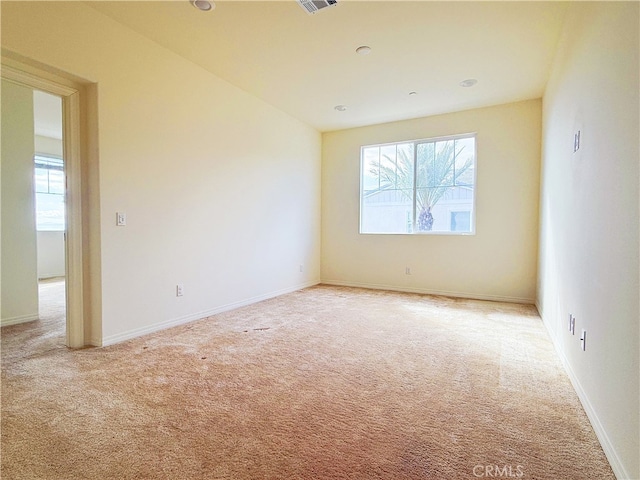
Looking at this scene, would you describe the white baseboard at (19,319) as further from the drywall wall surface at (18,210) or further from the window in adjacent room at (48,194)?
the window in adjacent room at (48,194)

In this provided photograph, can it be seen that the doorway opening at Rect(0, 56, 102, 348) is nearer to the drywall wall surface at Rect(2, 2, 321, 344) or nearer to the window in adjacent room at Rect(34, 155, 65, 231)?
the drywall wall surface at Rect(2, 2, 321, 344)

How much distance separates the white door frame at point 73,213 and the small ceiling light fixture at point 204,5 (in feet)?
3.84

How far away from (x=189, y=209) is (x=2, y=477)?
8.39 feet

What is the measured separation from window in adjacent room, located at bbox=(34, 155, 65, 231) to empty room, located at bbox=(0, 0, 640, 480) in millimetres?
1415

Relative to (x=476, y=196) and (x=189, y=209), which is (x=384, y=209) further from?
(x=189, y=209)

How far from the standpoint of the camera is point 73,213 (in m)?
2.71

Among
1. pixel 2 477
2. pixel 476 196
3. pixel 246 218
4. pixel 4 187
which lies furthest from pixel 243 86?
pixel 2 477

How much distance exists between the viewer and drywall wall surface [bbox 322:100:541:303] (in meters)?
4.45

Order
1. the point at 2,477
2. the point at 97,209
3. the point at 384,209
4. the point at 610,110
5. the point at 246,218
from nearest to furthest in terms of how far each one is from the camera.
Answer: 1. the point at 2,477
2. the point at 610,110
3. the point at 97,209
4. the point at 246,218
5. the point at 384,209

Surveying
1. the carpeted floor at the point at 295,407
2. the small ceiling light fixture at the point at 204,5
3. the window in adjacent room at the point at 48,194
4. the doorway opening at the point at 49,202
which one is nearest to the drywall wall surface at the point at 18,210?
the carpeted floor at the point at 295,407

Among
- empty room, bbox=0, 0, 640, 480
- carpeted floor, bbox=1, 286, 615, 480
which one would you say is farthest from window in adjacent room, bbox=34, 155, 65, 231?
carpeted floor, bbox=1, 286, 615, 480

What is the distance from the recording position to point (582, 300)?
197cm

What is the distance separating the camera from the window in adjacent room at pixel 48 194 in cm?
652

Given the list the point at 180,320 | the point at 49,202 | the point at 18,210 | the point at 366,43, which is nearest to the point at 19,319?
the point at 18,210
